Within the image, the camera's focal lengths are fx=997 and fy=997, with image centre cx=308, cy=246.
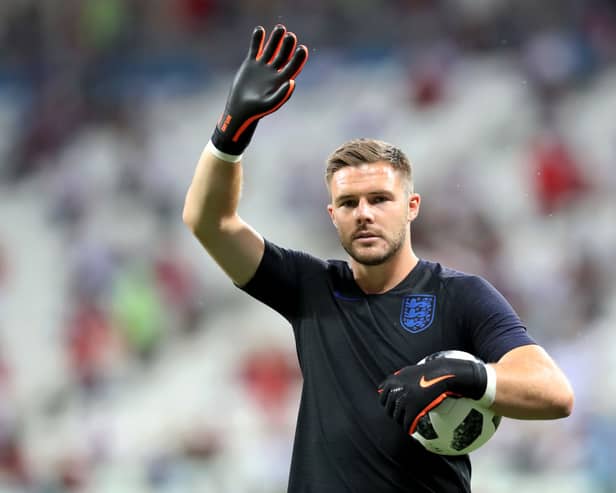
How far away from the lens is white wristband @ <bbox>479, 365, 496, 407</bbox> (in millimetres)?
2504

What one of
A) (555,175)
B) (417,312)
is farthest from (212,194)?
(555,175)

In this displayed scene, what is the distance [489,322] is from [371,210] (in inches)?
18.8

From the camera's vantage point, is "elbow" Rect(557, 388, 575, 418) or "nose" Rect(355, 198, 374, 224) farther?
"nose" Rect(355, 198, 374, 224)

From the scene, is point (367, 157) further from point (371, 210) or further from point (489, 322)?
point (489, 322)

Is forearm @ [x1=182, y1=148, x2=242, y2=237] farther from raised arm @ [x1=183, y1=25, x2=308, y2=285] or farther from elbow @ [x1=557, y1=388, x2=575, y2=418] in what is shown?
elbow @ [x1=557, y1=388, x2=575, y2=418]

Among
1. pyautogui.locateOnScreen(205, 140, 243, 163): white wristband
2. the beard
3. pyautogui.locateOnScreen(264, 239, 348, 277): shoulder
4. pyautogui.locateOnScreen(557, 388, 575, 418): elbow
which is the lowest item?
pyautogui.locateOnScreen(557, 388, 575, 418): elbow

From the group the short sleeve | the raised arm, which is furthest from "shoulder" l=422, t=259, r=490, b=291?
the raised arm

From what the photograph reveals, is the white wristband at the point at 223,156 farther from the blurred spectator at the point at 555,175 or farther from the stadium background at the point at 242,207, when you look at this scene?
the blurred spectator at the point at 555,175

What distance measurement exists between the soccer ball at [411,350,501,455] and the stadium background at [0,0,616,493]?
12.2ft

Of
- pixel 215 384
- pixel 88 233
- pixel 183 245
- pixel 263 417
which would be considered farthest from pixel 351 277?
Result: pixel 88 233

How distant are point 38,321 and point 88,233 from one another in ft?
2.80

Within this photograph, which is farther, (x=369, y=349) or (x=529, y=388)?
(x=369, y=349)

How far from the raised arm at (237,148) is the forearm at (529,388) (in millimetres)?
870

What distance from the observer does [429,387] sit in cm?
246
